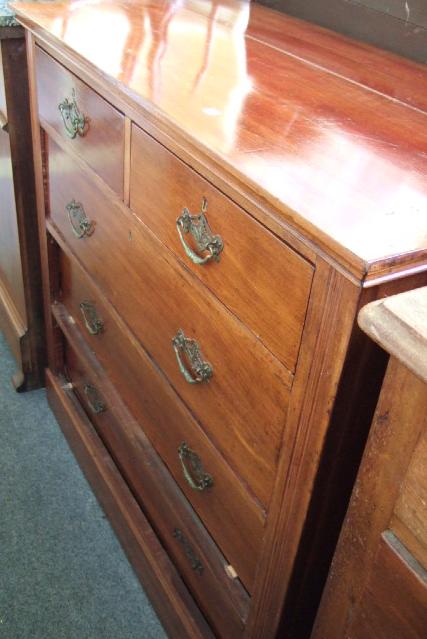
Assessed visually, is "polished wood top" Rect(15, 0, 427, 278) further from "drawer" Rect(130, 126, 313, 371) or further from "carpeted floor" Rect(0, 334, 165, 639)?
"carpeted floor" Rect(0, 334, 165, 639)

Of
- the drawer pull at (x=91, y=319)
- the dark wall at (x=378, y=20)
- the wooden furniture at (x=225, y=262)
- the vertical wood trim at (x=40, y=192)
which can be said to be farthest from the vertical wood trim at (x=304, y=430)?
the vertical wood trim at (x=40, y=192)

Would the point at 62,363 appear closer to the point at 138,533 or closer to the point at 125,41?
the point at 138,533

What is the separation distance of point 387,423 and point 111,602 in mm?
904

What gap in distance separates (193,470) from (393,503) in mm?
456

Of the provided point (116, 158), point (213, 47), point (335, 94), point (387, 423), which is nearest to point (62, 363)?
point (116, 158)

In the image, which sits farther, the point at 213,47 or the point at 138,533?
the point at 138,533

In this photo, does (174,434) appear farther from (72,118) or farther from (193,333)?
(72,118)

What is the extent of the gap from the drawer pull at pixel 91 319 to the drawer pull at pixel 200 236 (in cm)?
45

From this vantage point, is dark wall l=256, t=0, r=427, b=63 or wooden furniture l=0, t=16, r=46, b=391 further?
wooden furniture l=0, t=16, r=46, b=391

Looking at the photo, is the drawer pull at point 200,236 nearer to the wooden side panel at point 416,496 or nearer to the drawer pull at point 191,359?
the drawer pull at point 191,359

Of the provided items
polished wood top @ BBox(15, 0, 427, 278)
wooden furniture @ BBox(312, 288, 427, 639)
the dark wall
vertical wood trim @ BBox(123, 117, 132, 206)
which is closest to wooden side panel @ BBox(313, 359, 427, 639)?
wooden furniture @ BBox(312, 288, 427, 639)

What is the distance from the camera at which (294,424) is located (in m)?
0.67

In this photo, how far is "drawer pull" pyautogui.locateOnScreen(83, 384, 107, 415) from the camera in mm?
1318

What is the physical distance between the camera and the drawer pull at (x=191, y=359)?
840 millimetres
